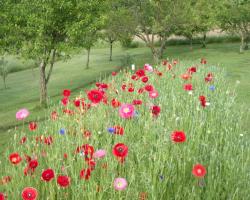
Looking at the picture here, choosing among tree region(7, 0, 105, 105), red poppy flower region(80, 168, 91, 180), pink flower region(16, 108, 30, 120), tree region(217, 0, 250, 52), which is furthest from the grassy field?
red poppy flower region(80, 168, 91, 180)

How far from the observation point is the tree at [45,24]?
2248 cm

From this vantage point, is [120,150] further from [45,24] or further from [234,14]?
[234,14]

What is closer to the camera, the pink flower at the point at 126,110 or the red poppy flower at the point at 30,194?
the red poppy flower at the point at 30,194

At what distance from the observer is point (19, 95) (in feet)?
107

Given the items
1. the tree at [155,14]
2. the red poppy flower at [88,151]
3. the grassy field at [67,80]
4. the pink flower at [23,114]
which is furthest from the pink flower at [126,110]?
the tree at [155,14]

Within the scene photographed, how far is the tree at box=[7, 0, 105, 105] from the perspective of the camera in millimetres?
22484

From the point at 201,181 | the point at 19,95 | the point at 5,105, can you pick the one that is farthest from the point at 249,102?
the point at 19,95

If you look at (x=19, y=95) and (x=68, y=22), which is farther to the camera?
(x=19, y=95)

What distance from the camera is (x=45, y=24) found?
22453 millimetres

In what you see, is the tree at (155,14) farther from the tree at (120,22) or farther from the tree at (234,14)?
the tree at (234,14)

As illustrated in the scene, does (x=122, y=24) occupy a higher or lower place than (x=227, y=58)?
higher

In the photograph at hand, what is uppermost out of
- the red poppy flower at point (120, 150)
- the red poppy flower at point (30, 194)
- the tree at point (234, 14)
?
the tree at point (234, 14)

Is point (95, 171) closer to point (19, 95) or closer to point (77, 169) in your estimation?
point (77, 169)

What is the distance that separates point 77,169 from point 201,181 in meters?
1.79
